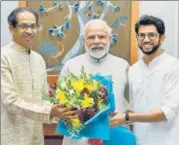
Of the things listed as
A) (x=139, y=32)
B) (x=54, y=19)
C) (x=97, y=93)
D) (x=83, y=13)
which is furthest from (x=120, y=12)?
(x=97, y=93)

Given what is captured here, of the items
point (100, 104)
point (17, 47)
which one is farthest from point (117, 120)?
point (17, 47)

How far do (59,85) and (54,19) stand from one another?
131cm

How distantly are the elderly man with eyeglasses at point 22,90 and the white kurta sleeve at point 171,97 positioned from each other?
64 cm

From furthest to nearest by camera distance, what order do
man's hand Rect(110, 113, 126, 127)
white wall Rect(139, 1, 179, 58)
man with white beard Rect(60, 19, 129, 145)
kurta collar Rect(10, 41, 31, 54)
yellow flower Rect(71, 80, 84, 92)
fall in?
1. white wall Rect(139, 1, 179, 58)
2. man with white beard Rect(60, 19, 129, 145)
3. kurta collar Rect(10, 41, 31, 54)
4. man's hand Rect(110, 113, 126, 127)
5. yellow flower Rect(71, 80, 84, 92)

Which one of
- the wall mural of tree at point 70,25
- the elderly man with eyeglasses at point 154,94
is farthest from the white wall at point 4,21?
the elderly man with eyeglasses at point 154,94

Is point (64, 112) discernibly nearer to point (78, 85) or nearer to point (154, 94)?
point (78, 85)

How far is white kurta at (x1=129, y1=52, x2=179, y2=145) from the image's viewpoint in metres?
2.02

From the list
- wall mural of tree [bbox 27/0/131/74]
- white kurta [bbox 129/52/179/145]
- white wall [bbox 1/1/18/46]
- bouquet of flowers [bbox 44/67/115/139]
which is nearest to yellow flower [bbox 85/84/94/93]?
bouquet of flowers [bbox 44/67/115/139]

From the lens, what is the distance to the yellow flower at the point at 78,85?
1714 mm

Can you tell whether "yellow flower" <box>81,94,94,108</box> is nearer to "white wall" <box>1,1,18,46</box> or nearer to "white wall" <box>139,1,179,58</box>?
"white wall" <box>139,1,179,58</box>

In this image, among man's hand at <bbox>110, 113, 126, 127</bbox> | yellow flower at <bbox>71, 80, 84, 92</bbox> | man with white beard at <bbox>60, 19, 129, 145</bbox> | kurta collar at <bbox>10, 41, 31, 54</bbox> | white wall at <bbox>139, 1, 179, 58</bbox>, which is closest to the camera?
yellow flower at <bbox>71, 80, 84, 92</bbox>

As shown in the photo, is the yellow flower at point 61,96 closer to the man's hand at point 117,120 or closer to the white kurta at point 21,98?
the white kurta at point 21,98

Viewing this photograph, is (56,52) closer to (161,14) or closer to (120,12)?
(120,12)

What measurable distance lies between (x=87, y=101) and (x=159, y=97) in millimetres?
546
